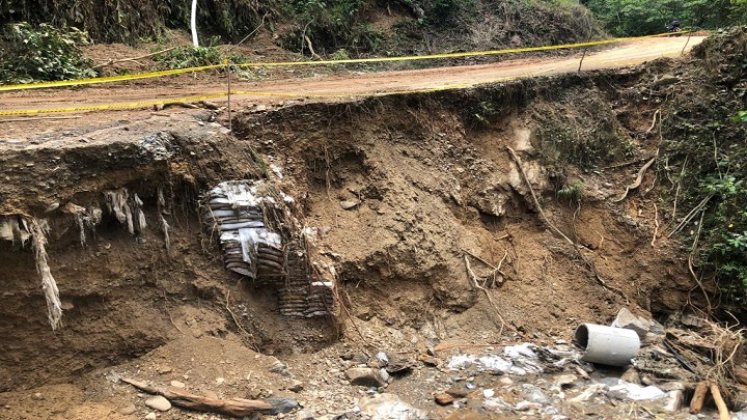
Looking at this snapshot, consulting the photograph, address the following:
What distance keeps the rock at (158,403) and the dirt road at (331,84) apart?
3766 millimetres

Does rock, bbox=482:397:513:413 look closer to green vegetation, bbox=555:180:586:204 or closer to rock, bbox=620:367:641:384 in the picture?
rock, bbox=620:367:641:384

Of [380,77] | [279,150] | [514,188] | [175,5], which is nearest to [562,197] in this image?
[514,188]

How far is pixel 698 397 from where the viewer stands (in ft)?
19.8

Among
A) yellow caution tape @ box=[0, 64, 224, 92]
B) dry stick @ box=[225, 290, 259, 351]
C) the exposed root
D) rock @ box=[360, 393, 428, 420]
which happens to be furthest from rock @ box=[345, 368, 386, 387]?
yellow caution tape @ box=[0, 64, 224, 92]

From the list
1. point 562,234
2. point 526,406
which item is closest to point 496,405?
point 526,406

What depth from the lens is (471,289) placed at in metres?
7.20

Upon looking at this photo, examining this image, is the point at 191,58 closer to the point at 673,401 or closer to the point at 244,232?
the point at 244,232

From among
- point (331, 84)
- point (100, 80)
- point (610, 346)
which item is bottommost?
point (610, 346)

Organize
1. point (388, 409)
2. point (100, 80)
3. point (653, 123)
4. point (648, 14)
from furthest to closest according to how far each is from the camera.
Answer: point (648, 14) < point (653, 123) < point (100, 80) < point (388, 409)

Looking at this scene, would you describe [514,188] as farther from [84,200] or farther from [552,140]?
[84,200]

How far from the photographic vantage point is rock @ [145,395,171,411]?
4645 millimetres

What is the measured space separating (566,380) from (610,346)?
2.31ft

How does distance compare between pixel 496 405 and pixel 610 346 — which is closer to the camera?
pixel 496 405

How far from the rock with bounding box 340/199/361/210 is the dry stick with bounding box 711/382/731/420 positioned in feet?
15.3
